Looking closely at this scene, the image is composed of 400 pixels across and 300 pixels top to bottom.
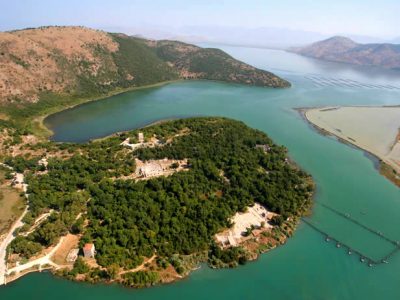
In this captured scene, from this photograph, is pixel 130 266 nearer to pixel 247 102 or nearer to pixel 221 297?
pixel 221 297

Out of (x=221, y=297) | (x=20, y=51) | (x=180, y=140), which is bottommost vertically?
(x=221, y=297)

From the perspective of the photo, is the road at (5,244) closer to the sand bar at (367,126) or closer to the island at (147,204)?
the island at (147,204)

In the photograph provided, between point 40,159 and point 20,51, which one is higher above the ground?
point 20,51

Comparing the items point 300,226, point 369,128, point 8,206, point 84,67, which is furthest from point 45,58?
point 369,128

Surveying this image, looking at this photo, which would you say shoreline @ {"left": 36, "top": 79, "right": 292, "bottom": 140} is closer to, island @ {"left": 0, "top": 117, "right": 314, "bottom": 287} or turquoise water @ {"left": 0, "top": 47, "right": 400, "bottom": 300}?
turquoise water @ {"left": 0, "top": 47, "right": 400, "bottom": 300}

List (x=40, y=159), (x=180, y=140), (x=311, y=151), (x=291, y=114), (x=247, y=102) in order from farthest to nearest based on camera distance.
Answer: (x=247, y=102)
(x=291, y=114)
(x=311, y=151)
(x=180, y=140)
(x=40, y=159)

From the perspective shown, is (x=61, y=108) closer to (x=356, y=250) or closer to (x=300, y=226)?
(x=300, y=226)

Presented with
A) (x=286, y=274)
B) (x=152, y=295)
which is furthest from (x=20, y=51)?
(x=286, y=274)

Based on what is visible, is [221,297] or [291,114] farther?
[291,114]
